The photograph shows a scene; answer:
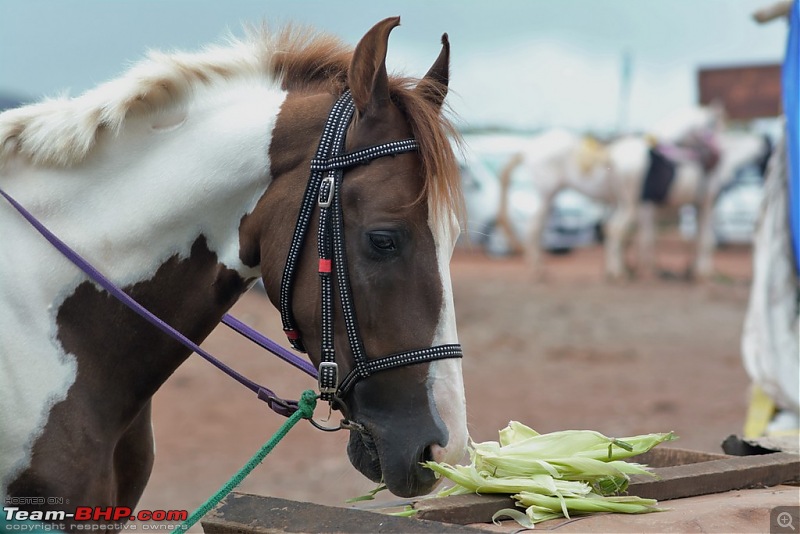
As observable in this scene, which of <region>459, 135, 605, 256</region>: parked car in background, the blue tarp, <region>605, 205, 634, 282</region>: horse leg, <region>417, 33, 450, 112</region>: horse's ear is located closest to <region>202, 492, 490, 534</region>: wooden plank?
<region>417, 33, 450, 112</region>: horse's ear

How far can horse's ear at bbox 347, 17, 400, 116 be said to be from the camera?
7.32 ft

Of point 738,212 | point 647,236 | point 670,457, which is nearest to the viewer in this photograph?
point 670,457

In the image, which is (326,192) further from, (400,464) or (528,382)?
(528,382)

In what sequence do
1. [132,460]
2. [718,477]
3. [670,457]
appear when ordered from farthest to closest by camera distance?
[670,457] < [132,460] < [718,477]

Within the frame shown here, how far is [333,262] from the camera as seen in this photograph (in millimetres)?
2219

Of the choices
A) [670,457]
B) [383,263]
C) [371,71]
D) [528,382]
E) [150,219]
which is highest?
[371,71]

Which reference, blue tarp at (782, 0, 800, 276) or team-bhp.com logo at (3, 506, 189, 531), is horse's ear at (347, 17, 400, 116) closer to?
team-bhp.com logo at (3, 506, 189, 531)

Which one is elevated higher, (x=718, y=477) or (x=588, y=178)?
(x=588, y=178)

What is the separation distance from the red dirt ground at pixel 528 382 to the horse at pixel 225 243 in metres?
0.48

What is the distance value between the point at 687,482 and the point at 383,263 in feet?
3.62

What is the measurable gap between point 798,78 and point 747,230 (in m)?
17.2

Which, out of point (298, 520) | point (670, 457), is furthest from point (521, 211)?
point (298, 520)

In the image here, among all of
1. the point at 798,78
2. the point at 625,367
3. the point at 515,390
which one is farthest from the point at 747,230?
the point at 798,78

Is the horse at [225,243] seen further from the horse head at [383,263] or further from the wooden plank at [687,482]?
the wooden plank at [687,482]
